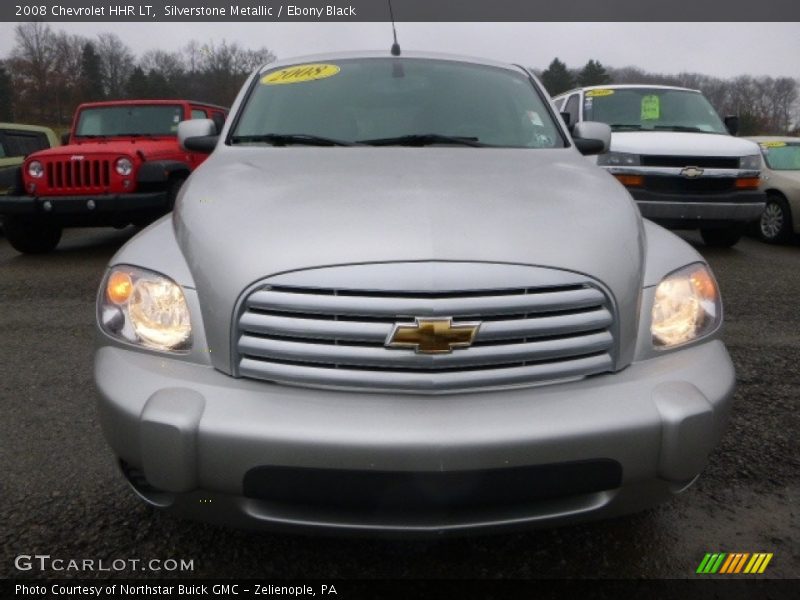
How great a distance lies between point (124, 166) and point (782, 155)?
8.08 metres

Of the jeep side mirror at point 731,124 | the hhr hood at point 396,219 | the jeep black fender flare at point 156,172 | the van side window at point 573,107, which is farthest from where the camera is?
the jeep side mirror at point 731,124

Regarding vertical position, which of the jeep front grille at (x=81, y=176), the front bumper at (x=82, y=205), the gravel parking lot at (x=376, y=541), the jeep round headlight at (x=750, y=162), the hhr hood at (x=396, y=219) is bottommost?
the front bumper at (x=82, y=205)

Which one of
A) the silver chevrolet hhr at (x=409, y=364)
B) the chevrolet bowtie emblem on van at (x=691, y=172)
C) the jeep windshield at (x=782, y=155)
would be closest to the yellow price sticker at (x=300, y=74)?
the silver chevrolet hhr at (x=409, y=364)

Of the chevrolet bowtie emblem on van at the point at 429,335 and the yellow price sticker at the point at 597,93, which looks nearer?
the chevrolet bowtie emblem on van at the point at 429,335

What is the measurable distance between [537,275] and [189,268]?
0.89 m

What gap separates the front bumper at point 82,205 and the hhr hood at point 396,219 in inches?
183

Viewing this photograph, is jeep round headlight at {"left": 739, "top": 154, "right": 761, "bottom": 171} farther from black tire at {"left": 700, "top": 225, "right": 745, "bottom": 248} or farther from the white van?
black tire at {"left": 700, "top": 225, "right": 745, "bottom": 248}

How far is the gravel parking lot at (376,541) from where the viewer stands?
186 centimetres

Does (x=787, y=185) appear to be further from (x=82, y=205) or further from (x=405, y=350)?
(x=405, y=350)

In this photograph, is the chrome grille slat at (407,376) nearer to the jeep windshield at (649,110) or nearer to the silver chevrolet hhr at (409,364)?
the silver chevrolet hhr at (409,364)

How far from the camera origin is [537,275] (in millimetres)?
1627

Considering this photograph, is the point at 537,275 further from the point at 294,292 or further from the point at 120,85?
the point at 120,85

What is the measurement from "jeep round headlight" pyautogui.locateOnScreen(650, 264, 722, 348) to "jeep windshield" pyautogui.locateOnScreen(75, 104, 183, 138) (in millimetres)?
7208

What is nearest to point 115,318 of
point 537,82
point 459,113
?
point 459,113
